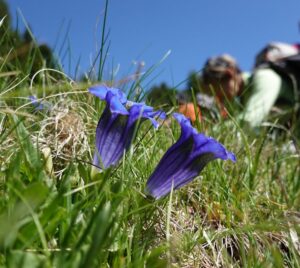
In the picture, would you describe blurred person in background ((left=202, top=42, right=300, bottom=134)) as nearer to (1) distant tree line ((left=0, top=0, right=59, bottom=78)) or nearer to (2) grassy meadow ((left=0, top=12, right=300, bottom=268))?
(2) grassy meadow ((left=0, top=12, right=300, bottom=268))

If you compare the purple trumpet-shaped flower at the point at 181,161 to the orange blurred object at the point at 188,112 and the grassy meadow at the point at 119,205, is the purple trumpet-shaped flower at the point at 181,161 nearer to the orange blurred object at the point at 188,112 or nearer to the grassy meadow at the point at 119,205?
the grassy meadow at the point at 119,205

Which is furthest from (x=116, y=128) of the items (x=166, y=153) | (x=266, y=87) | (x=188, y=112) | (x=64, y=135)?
(x=266, y=87)

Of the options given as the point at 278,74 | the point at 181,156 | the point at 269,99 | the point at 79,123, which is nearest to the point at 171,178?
the point at 181,156

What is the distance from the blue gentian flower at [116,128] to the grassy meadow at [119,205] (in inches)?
1.4

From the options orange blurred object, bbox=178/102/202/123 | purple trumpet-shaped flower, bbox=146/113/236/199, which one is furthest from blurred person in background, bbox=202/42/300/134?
purple trumpet-shaped flower, bbox=146/113/236/199

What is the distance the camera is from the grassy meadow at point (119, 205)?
2.73 ft

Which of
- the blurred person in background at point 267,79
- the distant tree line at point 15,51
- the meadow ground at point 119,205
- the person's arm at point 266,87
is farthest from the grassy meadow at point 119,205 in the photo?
the blurred person in background at point 267,79

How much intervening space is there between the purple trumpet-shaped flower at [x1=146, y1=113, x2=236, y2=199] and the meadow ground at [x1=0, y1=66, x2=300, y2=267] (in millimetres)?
35

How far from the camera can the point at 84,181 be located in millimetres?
1150

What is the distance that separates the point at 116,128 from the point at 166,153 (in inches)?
4.4

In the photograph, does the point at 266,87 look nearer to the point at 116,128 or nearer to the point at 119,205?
the point at 116,128

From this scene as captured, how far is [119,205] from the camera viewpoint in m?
1.06

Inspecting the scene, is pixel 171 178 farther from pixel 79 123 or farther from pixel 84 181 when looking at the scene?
pixel 79 123

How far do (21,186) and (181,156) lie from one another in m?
0.38
